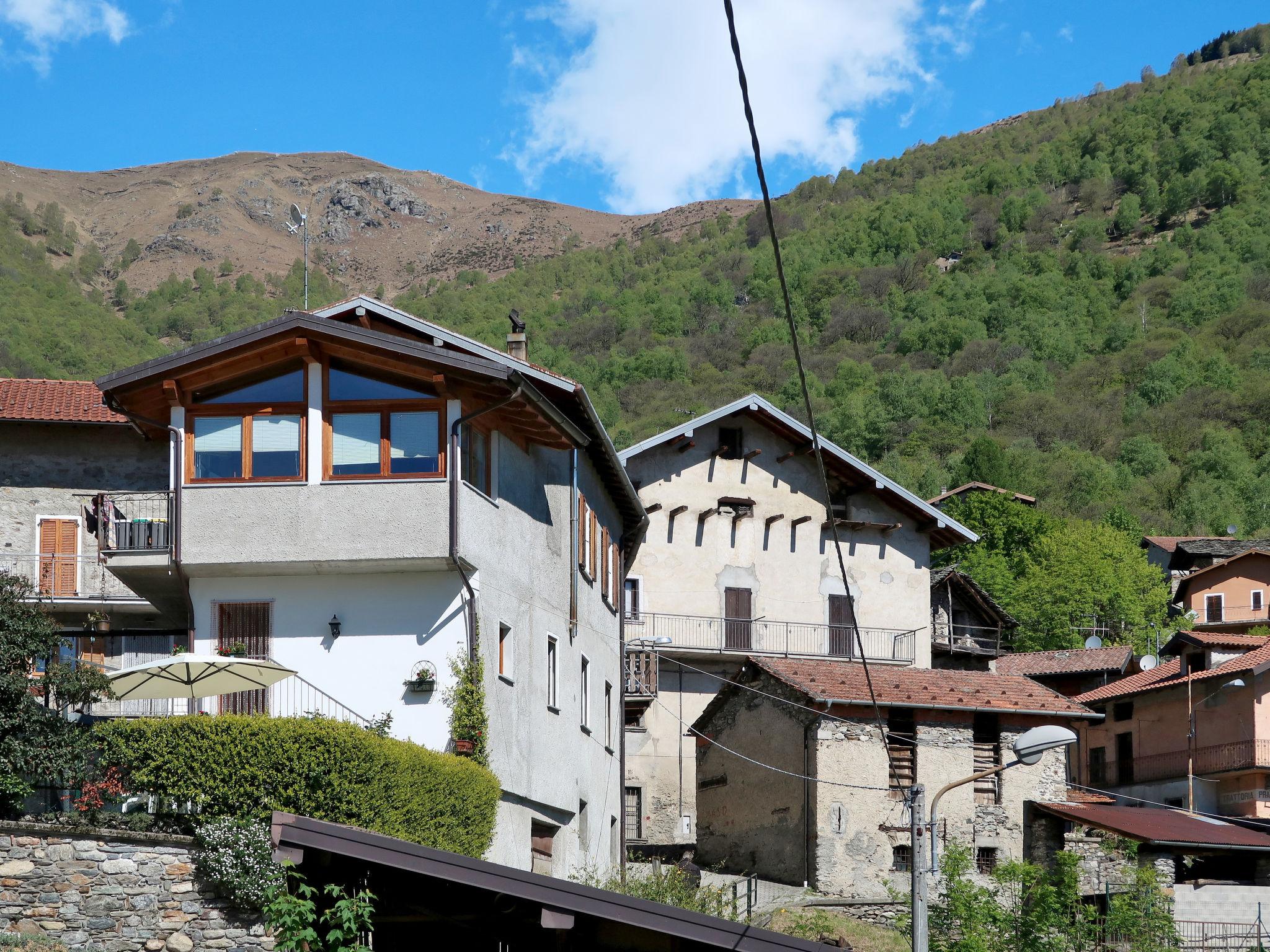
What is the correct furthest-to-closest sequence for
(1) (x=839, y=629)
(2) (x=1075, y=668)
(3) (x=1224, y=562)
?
(3) (x=1224, y=562), (2) (x=1075, y=668), (1) (x=839, y=629)

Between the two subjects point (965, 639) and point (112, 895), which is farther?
point (965, 639)

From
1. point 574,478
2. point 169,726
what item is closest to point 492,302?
point 574,478

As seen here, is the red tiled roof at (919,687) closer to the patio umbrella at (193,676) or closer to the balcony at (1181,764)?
→ the balcony at (1181,764)

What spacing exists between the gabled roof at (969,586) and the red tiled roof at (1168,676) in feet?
13.0

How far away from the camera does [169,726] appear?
716 inches

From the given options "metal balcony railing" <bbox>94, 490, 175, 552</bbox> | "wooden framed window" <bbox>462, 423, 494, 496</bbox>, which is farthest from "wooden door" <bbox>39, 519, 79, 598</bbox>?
"wooden framed window" <bbox>462, 423, 494, 496</bbox>

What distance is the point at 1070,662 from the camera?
5906cm

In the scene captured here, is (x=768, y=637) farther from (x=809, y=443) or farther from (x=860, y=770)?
(x=860, y=770)

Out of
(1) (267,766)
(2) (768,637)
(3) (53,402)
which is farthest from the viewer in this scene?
(2) (768,637)

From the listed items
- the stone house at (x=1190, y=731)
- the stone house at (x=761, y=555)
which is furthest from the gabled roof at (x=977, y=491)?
the stone house at (x=761, y=555)

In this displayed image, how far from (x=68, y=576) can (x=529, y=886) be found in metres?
21.8

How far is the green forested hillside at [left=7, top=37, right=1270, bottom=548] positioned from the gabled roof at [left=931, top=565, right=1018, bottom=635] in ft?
99.5

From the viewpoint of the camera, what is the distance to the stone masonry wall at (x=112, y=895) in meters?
16.5

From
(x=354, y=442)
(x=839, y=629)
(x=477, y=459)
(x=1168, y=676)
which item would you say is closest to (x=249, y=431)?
(x=354, y=442)
